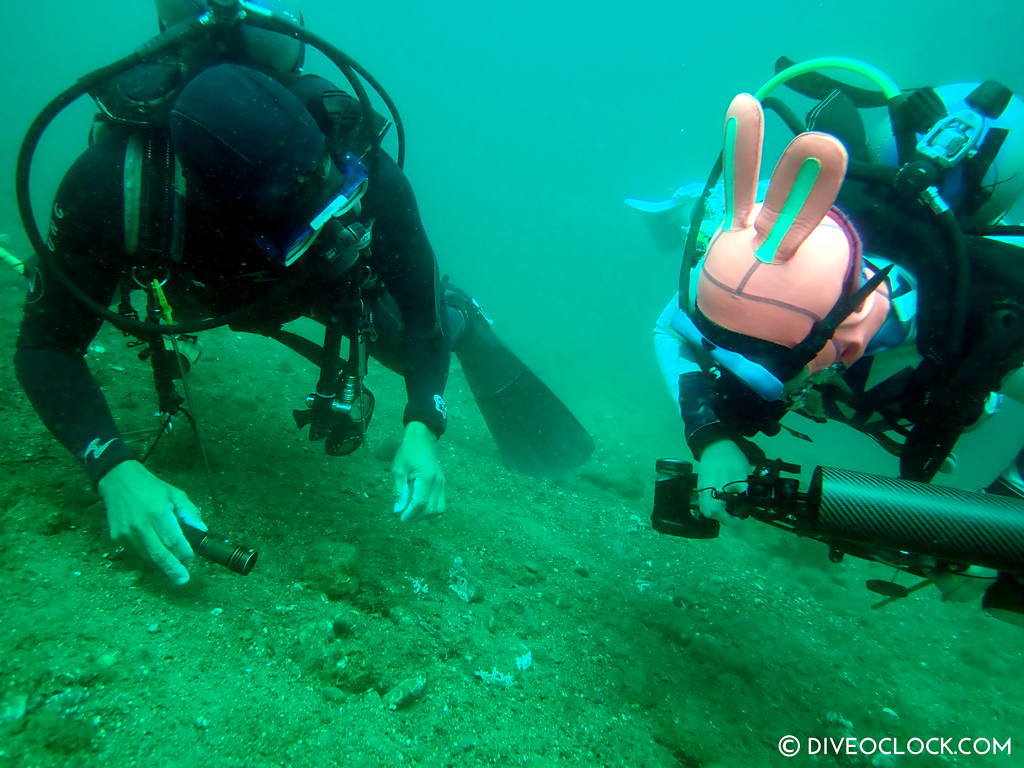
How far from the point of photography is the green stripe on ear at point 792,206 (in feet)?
4.76

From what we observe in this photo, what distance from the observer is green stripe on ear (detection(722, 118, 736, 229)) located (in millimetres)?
1608

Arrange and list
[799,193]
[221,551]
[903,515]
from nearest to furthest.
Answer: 1. [799,193]
2. [903,515]
3. [221,551]

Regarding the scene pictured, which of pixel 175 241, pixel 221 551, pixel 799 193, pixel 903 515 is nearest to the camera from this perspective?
pixel 799 193

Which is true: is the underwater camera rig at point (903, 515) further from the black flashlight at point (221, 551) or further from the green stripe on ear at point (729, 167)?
the black flashlight at point (221, 551)

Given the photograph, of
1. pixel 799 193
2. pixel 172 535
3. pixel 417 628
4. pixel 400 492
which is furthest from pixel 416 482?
pixel 799 193

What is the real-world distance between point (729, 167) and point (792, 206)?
0.88 ft

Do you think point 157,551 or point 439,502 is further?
point 439,502

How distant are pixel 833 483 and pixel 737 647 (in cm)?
152

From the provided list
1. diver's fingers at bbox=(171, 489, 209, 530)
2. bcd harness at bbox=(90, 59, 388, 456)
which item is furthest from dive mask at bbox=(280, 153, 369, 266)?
diver's fingers at bbox=(171, 489, 209, 530)

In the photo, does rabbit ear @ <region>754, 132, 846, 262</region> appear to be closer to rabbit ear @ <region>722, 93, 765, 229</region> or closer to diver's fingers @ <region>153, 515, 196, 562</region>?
rabbit ear @ <region>722, 93, 765, 229</region>

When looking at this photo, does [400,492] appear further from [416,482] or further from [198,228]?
[198,228]

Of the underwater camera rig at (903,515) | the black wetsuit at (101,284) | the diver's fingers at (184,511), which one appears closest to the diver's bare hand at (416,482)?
the black wetsuit at (101,284)

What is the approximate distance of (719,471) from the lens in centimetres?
213

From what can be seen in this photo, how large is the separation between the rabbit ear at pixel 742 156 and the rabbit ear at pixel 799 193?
0.08 meters
